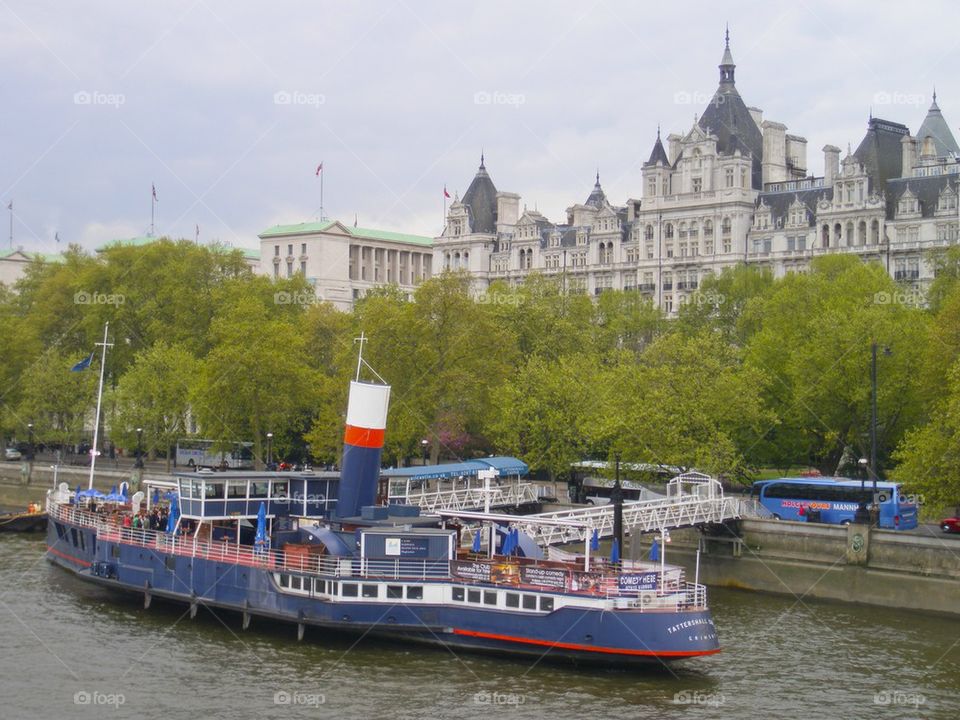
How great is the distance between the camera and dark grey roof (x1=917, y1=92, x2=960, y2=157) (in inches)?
4562

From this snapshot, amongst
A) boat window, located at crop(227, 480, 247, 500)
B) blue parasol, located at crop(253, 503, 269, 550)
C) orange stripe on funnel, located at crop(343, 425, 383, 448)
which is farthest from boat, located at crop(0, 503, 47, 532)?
orange stripe on funnel, located at crop(343, 425, 383, 448)

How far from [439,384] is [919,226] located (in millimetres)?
46117

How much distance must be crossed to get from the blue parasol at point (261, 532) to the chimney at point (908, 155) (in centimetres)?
7559

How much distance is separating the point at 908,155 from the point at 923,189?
433 centimetres

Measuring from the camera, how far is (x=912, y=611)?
49.8m

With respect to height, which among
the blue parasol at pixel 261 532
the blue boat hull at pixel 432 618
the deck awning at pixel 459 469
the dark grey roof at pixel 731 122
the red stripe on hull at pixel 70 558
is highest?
the dark grey roof at pixel 731 122

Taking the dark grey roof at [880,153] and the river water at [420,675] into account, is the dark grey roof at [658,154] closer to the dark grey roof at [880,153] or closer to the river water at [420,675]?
the dark grey roof at [880,153]

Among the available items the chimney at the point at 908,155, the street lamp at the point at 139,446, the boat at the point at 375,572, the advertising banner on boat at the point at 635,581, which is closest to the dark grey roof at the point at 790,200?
the chimney at the point at 908,155

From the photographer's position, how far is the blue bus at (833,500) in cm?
5947

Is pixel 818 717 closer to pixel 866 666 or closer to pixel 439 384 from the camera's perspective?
pixel 866 666

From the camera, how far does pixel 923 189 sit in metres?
107

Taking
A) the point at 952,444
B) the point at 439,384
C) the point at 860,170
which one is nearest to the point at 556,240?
the point at 860,170

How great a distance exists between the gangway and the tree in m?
37.7

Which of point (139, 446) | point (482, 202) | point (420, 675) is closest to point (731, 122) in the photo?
point (482, 202)
